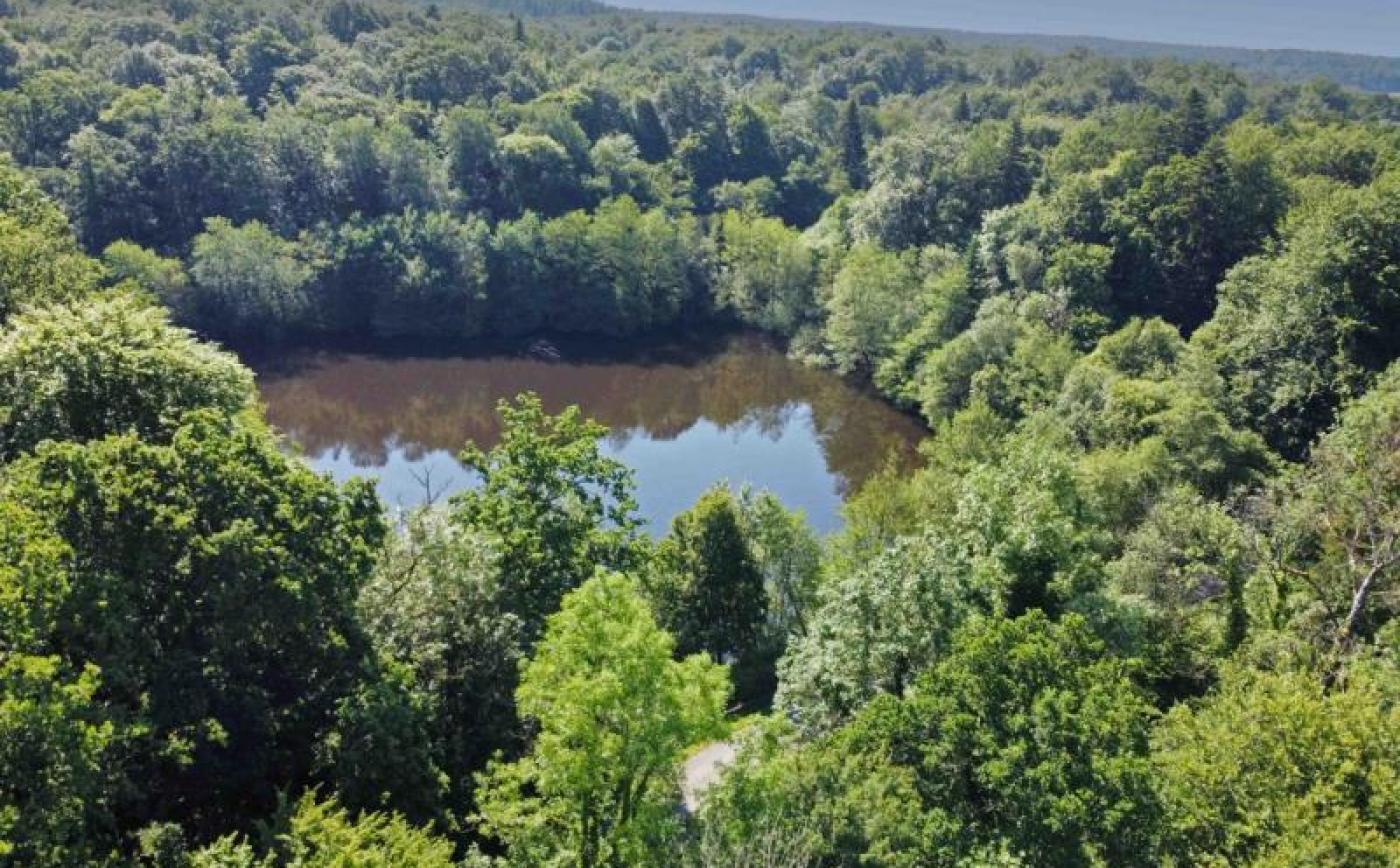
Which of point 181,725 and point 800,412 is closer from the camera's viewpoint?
point 181,725

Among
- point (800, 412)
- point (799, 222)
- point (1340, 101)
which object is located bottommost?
point (800, 412)

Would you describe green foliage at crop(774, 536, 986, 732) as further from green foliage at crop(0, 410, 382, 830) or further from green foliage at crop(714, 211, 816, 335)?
green foliage at crop(714, 211, 816, 335)

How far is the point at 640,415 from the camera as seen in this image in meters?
66.7

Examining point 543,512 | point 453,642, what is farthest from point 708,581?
point 453,642

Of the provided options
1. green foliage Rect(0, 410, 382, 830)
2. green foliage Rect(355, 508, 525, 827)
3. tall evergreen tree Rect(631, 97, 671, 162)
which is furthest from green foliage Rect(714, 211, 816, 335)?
green foliage Rect(0, 410, 382, 830)

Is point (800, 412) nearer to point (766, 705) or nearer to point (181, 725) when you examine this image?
point (766, 705)

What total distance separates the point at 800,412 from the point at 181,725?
51.0 m

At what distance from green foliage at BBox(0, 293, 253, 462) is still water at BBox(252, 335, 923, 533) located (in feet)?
80.3

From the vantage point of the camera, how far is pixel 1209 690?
25297 millimetres

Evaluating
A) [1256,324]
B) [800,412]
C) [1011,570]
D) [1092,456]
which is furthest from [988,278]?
[1011,570]

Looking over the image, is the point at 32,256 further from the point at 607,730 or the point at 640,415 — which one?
the point at 640,415

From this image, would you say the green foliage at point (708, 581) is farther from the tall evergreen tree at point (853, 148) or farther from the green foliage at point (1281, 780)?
the tall evergreen tree at point (853, 148)

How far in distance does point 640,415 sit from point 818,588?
3411 cm

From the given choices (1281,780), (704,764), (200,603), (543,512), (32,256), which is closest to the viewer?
(1281,780)
